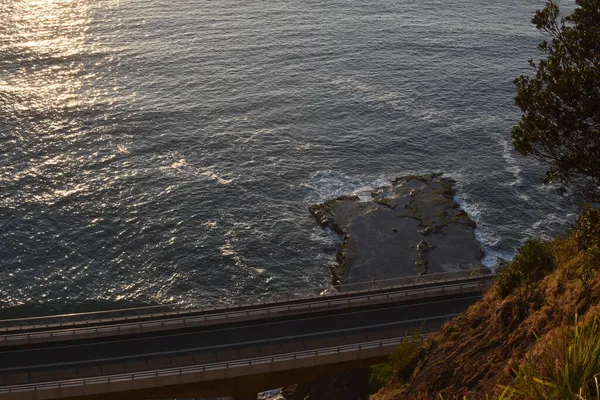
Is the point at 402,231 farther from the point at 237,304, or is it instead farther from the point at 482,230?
the point at 237,304

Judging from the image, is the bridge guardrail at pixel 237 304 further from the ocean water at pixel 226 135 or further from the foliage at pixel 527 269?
the foliage at pixel 527 269

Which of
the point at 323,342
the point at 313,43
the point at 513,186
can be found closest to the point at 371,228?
the point at 513,186

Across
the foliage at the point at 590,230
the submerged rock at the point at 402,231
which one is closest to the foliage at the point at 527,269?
the foliage at the point at 590,230

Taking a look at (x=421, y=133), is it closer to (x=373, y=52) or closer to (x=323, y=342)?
(x=373, y=52)

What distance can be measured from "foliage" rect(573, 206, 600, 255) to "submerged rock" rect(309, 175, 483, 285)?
4369 cm

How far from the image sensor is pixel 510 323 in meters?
34.3

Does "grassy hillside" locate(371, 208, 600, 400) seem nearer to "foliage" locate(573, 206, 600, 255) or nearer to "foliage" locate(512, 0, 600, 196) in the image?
"foliage" locate(573, 206, 600, 255)

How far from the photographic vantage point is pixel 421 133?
108375 millimetres

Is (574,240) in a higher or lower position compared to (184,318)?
higher

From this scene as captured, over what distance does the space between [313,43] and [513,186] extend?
55.7m

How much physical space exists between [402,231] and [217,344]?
35202mm

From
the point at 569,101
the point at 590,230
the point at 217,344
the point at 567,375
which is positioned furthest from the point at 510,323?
the point at 217,344

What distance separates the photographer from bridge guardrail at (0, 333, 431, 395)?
178 ft

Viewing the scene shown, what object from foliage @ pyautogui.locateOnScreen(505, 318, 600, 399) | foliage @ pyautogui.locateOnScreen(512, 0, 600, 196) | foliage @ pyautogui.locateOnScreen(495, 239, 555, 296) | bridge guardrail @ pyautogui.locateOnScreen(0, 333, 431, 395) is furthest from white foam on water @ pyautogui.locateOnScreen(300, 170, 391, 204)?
foliage @ pyautogui.locateOnScreen(505, 318, 600, 399)
